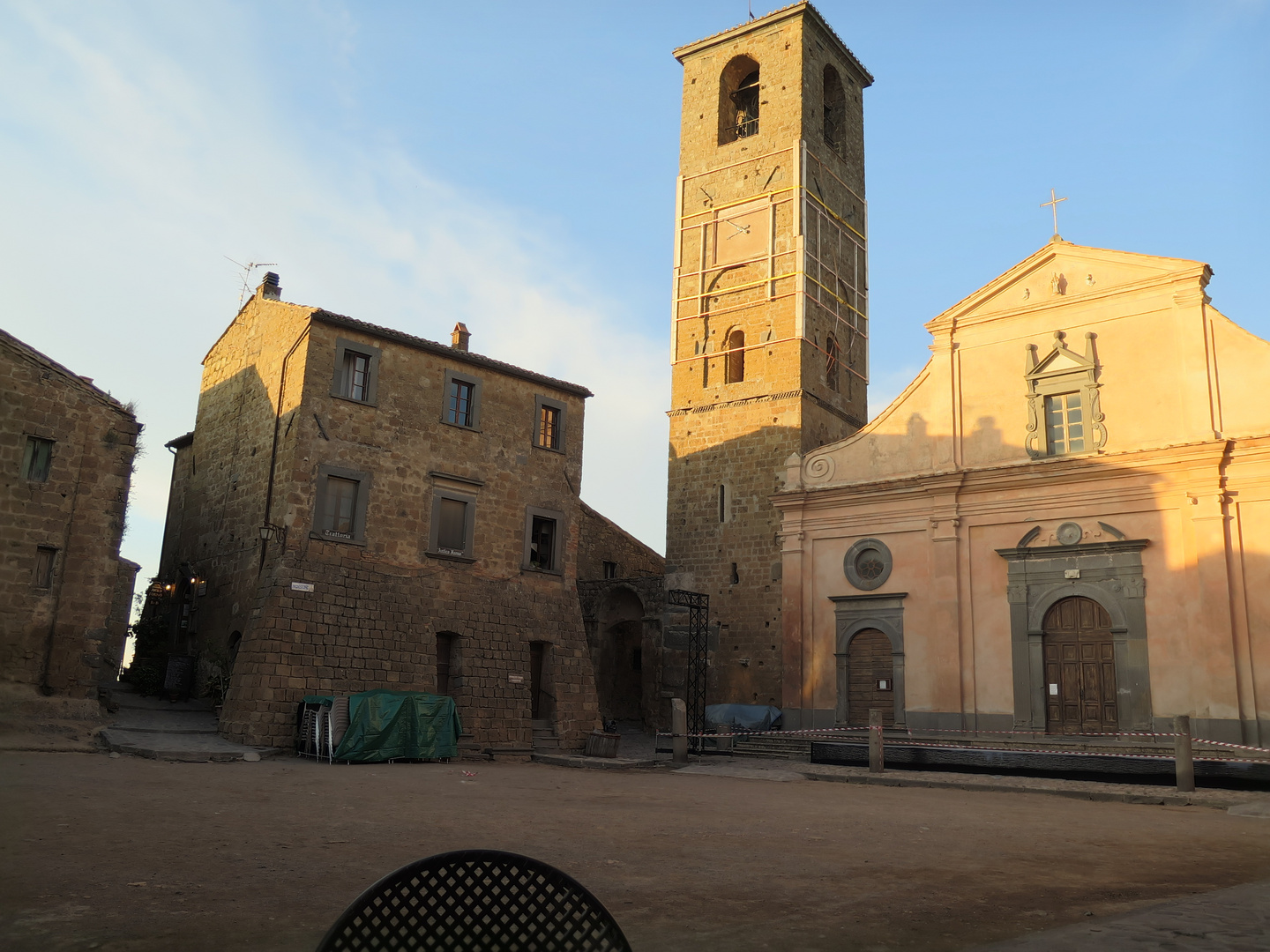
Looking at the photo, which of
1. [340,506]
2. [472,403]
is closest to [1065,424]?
[472,403]

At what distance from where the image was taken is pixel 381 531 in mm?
21062

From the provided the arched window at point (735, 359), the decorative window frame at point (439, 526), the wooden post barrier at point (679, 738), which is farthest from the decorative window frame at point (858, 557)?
the decorative window frame at point (439, 526)

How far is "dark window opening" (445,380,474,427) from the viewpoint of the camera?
2292 cm

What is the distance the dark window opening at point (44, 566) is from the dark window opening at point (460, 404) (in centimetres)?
851

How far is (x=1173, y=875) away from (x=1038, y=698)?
14061 millimetres

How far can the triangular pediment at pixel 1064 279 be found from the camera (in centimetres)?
2044

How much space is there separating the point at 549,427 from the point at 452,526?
4049 millimetres

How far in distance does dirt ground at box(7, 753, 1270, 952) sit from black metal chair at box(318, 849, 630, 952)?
2531 millimetres

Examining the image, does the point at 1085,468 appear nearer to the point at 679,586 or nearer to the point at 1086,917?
the point at 679,586

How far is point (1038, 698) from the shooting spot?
20344mm

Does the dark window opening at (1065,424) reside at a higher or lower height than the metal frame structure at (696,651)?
higher

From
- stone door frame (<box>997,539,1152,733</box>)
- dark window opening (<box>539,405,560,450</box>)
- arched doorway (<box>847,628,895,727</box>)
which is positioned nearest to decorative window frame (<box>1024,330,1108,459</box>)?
stone door frame (<box>997,539,1152,733</box>)

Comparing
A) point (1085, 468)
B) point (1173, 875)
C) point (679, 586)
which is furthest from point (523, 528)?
point (1173, 875)

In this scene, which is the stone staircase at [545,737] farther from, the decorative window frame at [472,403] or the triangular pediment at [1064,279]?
the triangular pediment at [1064,279]
